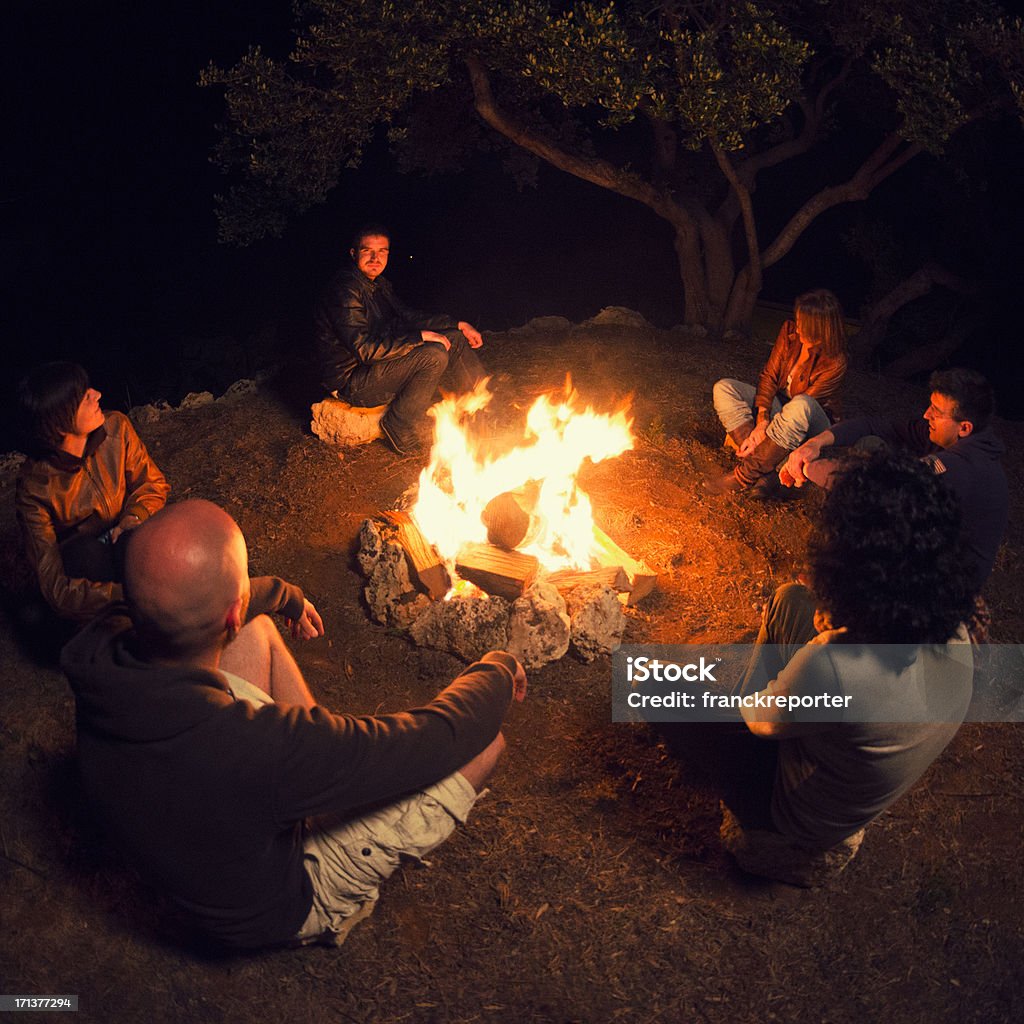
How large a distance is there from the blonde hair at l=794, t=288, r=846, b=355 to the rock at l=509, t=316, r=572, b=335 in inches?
153

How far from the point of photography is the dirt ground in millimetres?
3578

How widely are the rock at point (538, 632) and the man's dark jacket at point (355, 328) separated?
114 inches

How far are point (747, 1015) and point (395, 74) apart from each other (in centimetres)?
713

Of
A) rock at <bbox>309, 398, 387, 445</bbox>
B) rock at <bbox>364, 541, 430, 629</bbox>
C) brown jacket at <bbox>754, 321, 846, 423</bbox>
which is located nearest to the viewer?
rock at <bbox>364, 541, 430, 629</bbox>

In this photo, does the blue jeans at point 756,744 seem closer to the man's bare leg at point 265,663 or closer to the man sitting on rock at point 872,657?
the man sitting on rock at point 872,657

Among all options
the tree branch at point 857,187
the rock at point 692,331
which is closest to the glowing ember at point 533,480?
the rock at point 692,331

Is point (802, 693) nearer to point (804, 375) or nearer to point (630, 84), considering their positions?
point (804, 375)

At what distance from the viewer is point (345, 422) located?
7.21 meters

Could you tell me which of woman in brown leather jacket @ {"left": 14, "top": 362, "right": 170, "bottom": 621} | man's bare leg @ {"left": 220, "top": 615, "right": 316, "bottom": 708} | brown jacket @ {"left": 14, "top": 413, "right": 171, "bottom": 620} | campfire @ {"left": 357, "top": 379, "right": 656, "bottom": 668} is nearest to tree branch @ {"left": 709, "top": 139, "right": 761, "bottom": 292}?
campfire @ {"left": 357, "top": 379, "right": 656, "bottom": 668}

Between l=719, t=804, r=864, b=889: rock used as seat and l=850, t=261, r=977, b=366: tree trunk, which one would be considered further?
l=850, t=261, r=977, b=366: tree trunk

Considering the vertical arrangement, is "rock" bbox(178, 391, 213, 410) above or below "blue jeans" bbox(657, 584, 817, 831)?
below

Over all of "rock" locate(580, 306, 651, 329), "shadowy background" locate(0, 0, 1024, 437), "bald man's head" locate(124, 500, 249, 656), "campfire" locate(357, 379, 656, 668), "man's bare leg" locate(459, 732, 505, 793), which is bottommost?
"shadowy background" locate(0, 0, 1024, 437)

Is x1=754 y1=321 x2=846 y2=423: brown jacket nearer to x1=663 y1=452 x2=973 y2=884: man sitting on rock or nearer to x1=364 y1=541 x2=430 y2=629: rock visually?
x1=663 y1=452 x2=973 y2=884: man sitting on rock

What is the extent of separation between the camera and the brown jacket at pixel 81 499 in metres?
4.57
